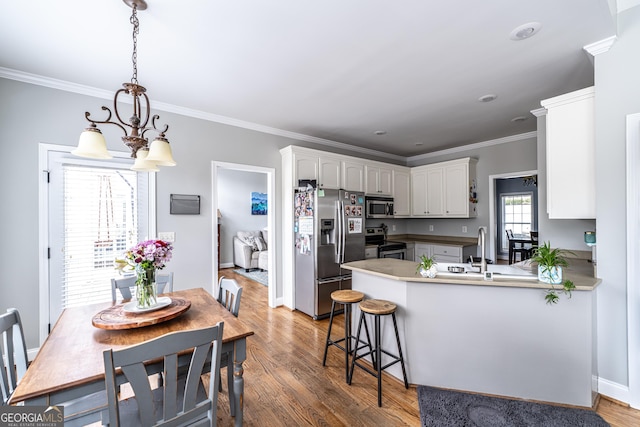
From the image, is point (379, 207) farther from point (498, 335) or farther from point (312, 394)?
point (312, 394)

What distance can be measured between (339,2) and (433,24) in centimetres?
70

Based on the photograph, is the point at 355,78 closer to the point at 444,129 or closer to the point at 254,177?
the point at 444,129

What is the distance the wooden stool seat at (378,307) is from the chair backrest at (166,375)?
1213 mm

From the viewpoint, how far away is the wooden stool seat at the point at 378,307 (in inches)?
83.4

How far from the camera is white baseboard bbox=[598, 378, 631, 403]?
2010mm

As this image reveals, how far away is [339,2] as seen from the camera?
1.73m

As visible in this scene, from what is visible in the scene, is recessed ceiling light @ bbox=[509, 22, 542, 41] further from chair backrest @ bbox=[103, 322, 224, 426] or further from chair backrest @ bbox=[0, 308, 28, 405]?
chair backrest @ bbox=[0, 308, 28, 405]

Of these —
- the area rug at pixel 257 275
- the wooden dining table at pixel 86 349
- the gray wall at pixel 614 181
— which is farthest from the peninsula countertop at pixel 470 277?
the area rug at pixel 257 275

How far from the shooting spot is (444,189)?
522 centimetres

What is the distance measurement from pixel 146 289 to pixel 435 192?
4970mm

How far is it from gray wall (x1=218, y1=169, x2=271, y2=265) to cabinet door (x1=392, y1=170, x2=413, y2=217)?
3947 millimetres

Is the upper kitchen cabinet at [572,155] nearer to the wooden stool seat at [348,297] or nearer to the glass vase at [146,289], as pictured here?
the wooden stool seat at [348,297]

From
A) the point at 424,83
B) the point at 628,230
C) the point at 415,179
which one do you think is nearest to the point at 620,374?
the point at 628,230

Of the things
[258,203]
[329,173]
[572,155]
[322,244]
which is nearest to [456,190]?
[329,173]
